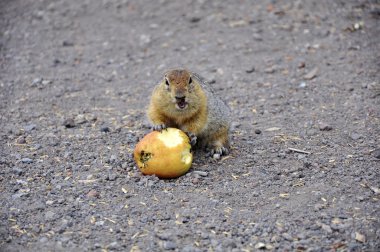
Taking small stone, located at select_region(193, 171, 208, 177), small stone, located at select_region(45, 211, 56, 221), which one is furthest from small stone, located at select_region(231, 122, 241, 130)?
small stone, located at select_region(45, 211, 56, 221)

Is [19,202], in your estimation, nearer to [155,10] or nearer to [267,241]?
[267,241]

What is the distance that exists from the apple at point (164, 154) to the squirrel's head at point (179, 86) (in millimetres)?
256

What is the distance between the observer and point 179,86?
14.6 feet

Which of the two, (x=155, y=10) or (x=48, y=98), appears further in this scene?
(x=155, y=10)

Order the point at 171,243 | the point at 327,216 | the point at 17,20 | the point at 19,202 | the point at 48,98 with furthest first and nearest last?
the point at 17,20, the point at 48,98, the point at 19,202, the point at 327,216, the point at 171,243

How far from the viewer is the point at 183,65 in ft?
23.2

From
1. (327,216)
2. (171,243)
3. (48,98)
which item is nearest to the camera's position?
(171,243)

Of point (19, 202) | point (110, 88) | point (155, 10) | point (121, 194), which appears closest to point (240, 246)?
point (121, 194)

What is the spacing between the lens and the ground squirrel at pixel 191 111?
4508 millimetres

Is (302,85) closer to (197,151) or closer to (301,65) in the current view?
(301,65)

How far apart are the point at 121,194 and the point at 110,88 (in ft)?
8.31

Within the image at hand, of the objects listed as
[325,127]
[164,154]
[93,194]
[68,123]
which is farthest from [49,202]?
[325,127]

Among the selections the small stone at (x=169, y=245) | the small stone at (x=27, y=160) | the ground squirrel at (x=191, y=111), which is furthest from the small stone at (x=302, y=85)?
the small stone at (x=169, y=245)

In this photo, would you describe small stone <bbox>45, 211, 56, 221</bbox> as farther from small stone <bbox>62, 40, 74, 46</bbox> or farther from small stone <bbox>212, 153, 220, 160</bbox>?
small stone <bbox>62, 40, 74, 46</bbox>
